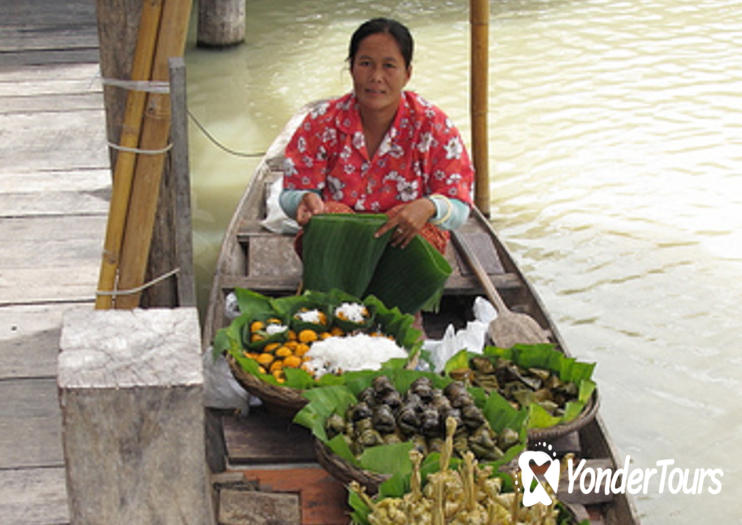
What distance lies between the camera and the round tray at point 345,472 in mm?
2467

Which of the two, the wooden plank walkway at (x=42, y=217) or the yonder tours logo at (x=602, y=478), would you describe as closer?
the yonder tours logo at (x=602, y=478)

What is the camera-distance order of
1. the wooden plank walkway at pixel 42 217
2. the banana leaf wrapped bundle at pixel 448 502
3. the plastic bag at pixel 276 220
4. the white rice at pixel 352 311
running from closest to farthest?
the banana leaf wrapped bundle at pixel 448 502 < the wooden plank walkway at pixel 42 217 < the white rice at pixel 352 311 < the plastic bag at pixel 276 220

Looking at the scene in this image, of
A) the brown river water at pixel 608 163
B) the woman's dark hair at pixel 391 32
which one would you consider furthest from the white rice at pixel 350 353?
the brown river water at pixel 608 163

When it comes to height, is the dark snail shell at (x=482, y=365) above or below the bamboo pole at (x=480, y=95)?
below

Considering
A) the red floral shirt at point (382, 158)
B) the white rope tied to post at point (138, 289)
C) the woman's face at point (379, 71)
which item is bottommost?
the white rope tied to post at point (138, 289)

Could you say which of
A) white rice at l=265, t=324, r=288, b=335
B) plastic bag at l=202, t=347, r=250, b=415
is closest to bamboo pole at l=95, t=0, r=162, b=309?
plastic bag at l=202, t=347, r=250, b=415

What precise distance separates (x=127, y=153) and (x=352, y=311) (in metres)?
0.90

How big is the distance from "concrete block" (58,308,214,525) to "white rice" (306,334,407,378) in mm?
1190

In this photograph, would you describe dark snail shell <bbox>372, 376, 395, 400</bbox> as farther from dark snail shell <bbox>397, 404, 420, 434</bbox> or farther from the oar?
the oar

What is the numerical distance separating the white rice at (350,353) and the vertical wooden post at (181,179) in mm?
417

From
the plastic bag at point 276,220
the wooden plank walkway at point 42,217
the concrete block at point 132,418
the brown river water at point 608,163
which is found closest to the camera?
the concrete block at point 132,418

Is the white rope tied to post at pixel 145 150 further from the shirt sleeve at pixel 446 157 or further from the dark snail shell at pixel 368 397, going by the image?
the shirt sleeve at pixel 446 157

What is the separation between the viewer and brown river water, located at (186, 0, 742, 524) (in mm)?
4098

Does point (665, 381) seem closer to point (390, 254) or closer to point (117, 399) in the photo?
point (390, 254)
